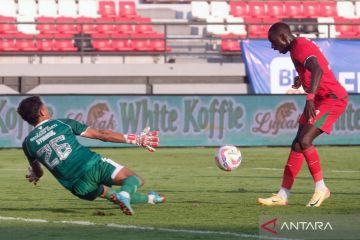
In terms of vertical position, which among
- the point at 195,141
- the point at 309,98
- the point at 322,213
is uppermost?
the point at 309,98

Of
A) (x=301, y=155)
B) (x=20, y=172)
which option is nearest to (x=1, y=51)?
(x=20, y=172)

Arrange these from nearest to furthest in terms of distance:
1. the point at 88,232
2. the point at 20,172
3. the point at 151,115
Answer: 1. the point at 88,232
2. the point at 20,172
3. the point at 151,115

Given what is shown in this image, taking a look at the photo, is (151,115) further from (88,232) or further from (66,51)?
(88,232)

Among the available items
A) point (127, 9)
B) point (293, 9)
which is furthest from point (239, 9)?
point (127, 9)

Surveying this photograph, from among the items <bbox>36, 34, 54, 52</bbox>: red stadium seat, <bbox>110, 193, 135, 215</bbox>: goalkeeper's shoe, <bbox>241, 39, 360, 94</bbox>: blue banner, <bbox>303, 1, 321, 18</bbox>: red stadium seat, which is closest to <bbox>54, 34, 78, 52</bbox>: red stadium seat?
<bbox>36, 34, 54, 52</bbox>: red stadium seat

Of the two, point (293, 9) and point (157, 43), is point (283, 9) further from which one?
point (157, 43)

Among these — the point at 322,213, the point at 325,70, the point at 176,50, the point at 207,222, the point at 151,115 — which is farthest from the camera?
the point at 176,50

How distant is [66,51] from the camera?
Answer: 3156cm

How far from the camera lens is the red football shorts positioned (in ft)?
40.0

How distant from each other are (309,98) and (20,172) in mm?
8369

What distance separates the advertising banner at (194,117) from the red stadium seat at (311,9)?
10.7 metres

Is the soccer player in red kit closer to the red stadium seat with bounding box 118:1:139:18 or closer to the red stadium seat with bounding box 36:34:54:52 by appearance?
the red stadium seat with bounding box 36:34:54:52

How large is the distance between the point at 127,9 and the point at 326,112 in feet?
75.3

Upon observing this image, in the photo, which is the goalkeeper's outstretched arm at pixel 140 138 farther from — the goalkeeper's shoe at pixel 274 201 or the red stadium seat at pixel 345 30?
the red stadium seat at pixel 345 30
